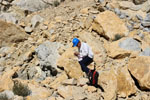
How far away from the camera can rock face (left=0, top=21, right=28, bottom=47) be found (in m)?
9.09

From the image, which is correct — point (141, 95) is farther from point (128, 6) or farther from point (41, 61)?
point (128, 6)

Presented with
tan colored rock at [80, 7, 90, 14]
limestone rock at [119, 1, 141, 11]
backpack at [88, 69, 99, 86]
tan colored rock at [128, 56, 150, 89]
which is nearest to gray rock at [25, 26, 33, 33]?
tan colored rock at [80, 7, 90, 14]

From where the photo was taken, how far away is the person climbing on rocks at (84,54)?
5996 millimetres

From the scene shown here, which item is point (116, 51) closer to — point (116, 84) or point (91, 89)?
point (116, 84)

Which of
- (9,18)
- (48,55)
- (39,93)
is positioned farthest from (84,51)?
(9,18)

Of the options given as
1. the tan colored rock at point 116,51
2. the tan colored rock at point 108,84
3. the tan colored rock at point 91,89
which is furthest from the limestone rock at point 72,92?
→ the tan colored rock at point 116,51

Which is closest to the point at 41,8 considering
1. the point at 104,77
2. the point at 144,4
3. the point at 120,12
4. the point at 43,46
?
the point at 43,46

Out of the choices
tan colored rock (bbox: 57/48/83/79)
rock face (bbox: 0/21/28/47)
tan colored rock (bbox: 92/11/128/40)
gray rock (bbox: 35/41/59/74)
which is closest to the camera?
tan colored rock (bbox: 57/48/83/79)

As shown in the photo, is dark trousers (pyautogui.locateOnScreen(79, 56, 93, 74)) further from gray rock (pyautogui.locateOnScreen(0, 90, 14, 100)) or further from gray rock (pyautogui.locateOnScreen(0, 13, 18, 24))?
gray rock (pyautogui.locateOnScreen(0, 13, 18, 24))

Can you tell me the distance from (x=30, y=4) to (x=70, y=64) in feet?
20.9

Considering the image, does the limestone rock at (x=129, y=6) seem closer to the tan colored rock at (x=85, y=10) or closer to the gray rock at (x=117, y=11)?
the gray rock at (x=117, y=11)

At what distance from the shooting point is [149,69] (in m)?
5.43

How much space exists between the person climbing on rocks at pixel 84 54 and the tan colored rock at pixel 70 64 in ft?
1.06

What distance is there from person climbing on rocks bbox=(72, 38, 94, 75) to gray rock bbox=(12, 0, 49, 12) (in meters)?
6.44
